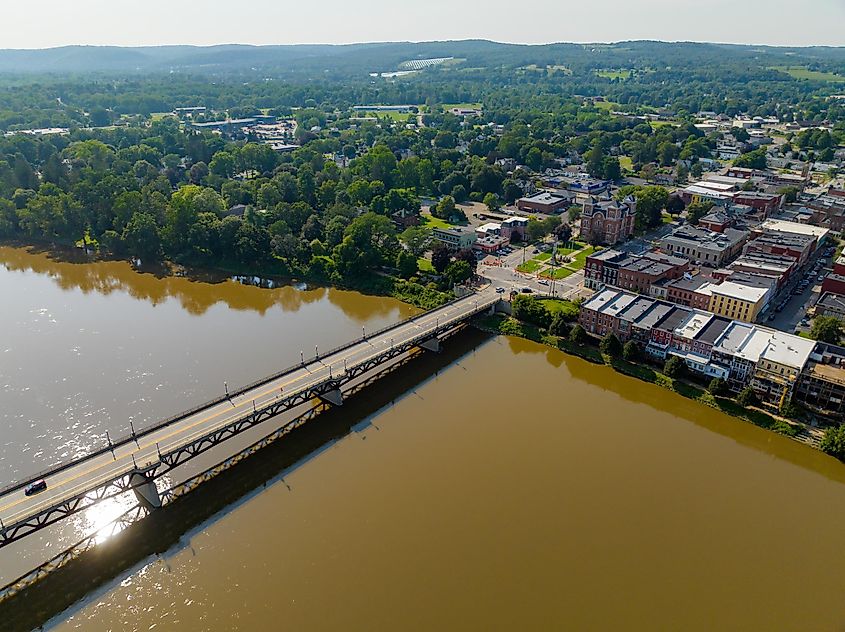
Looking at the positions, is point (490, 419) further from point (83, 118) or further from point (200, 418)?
point (83, 118)

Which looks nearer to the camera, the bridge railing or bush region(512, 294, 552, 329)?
the bridge railing

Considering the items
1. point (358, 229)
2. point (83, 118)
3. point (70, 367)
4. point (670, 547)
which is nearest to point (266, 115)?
point (83, 118)

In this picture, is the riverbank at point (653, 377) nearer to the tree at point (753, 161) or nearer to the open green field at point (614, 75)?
the tree at point (753, 161)

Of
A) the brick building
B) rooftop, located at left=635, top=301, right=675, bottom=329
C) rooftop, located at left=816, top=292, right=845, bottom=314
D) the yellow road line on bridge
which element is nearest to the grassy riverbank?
rooftop, located at left=635, top=301, right=675, bottom=329

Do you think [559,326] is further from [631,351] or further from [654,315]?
[654,315]

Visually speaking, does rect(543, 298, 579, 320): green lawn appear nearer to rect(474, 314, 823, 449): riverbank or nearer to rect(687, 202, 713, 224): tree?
rect(474, 314, 823, 449): riverbank

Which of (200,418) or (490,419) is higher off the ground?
(200,418)

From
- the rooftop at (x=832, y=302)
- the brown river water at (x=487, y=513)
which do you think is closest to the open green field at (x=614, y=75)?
the rooftop at (x=832, y=302)
